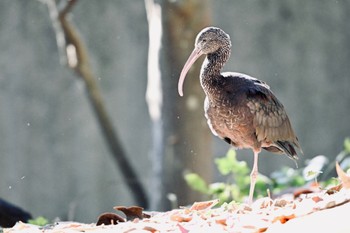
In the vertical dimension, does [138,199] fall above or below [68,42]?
below

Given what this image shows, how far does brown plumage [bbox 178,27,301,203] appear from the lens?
7004 millimetres

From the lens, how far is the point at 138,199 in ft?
37.6

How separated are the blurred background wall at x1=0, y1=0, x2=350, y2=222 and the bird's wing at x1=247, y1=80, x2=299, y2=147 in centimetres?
626

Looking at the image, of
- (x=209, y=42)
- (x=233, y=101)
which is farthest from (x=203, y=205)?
(x=209, y=42)

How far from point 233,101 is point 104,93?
22.2ft

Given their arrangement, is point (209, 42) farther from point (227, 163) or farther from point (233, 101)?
point (227, 163)

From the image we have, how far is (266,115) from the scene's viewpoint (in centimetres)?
709

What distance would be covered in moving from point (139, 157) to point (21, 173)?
1.71 metres

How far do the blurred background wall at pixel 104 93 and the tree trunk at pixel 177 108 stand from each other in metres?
3.82

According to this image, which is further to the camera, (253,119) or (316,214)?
(253,119)

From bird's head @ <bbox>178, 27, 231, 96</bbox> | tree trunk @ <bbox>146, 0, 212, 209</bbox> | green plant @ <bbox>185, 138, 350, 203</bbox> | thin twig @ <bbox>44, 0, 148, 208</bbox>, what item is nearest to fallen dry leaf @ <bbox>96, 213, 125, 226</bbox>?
bird's head @ <bbox>178, 27, 231, 96</bbox>

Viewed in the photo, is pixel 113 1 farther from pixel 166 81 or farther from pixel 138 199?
pixel 166 81

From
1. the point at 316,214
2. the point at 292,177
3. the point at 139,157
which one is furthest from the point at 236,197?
the point at 139,157

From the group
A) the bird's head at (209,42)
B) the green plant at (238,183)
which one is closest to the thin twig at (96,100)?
the green plant at (238,183)
